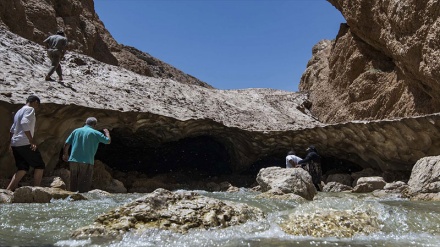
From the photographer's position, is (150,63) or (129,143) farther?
(150,63)

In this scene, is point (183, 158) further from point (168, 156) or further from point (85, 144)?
point (85, 144)

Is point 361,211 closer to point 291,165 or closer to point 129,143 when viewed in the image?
point 291,165

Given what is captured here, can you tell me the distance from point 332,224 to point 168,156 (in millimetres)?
10902

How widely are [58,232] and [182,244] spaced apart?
1280 millimetres

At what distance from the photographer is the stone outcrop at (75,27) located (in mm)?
15461

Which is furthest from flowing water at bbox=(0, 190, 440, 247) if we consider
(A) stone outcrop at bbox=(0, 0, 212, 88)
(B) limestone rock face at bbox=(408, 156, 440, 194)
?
(A) stone outcrop at bbox=(0, 0, 212, 88)

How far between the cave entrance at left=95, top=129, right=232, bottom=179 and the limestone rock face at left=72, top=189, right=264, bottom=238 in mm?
8279

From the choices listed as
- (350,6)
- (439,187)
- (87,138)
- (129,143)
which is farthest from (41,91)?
(350,6)

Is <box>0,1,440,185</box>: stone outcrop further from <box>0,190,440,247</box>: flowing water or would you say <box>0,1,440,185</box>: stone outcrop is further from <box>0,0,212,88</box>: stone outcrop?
<box>0,190,440,247</box>: flowing water

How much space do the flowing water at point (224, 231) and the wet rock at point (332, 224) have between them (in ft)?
0.31

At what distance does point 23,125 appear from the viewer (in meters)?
6.29

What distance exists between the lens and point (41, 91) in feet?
28.4

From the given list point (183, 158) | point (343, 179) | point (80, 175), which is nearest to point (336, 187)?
point (343, 179)

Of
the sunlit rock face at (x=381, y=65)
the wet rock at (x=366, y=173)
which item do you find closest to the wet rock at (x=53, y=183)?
the wet rock at (x=366, y=173)
